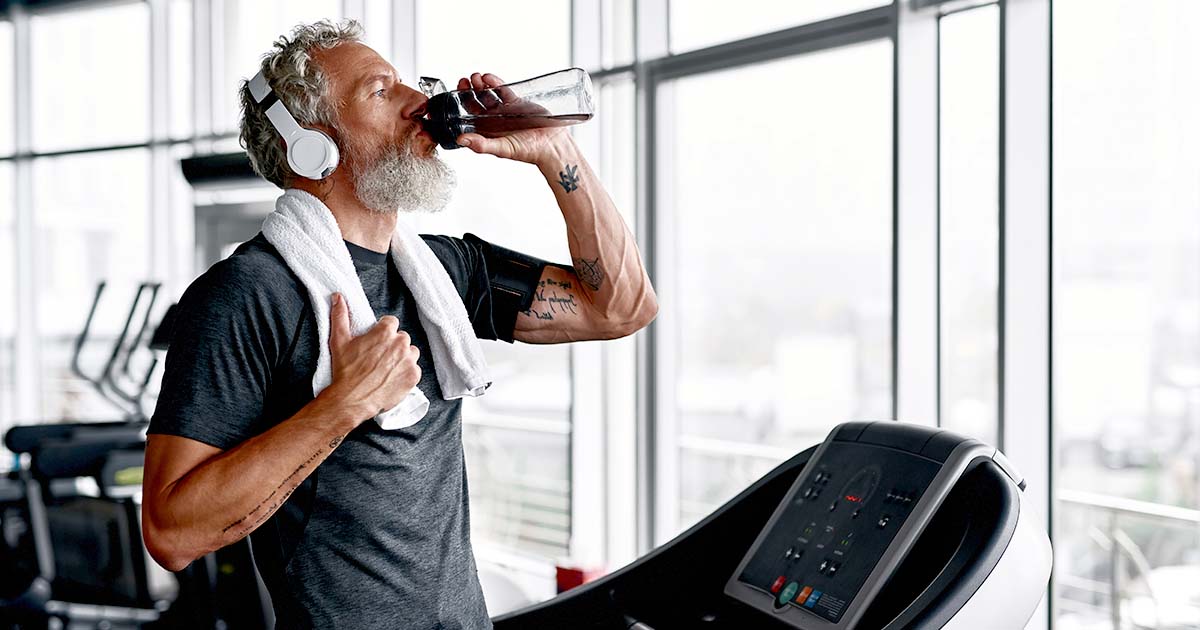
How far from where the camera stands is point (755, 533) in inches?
64.9

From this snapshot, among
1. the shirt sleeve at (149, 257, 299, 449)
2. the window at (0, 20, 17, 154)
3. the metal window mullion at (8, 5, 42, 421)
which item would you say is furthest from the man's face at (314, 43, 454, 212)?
the window at (0, 20, 17, 154)

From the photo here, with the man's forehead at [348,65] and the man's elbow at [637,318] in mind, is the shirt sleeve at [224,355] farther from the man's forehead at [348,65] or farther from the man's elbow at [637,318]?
the man's elbow at [637,318]

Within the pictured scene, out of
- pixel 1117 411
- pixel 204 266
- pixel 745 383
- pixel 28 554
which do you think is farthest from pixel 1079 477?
pixel 28 554

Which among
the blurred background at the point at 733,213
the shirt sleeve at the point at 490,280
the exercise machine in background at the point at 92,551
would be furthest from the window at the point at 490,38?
the shirt sleeve at the point at 490,280

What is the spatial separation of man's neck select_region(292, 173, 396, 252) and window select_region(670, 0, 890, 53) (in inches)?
65.1

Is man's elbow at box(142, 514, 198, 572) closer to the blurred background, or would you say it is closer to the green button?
the green button

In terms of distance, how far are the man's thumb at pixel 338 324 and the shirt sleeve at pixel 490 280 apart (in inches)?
12.2

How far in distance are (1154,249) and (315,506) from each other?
449cm

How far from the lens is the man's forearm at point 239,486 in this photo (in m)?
1.14

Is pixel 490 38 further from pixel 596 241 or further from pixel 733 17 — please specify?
pixel 596 241

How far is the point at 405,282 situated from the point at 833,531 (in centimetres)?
69

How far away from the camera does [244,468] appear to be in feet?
3.75

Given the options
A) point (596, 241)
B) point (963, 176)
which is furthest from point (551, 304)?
point (963, 176)

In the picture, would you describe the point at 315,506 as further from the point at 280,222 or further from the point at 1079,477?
the point at 1079,477
